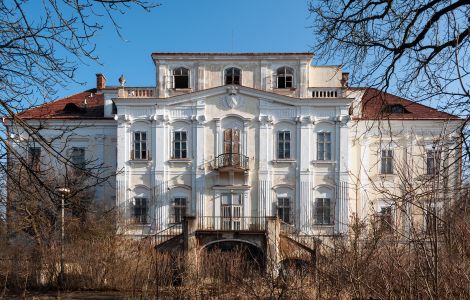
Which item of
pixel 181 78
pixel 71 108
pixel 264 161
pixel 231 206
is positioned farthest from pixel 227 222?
pixel 71 108

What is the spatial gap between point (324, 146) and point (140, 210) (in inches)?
354

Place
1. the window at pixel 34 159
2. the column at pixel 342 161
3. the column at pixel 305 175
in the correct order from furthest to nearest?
the column at pixel 305 175
the column at pixel 342 161
the window at pixel 34 159

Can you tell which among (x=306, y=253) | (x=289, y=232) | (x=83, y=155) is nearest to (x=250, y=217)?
(x=289, y=232)

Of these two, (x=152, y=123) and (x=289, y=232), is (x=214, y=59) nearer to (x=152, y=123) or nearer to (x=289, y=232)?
(x=152, y=123)

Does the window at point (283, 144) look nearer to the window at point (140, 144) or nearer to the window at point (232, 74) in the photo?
the window at point (232, 74)

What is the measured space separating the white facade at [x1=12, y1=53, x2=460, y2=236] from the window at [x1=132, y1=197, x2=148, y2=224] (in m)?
0.05

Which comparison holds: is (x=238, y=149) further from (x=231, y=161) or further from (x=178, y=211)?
(x=178, y=211)

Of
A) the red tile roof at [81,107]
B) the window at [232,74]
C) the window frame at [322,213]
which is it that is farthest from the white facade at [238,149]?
the red tile roof at [81,107]

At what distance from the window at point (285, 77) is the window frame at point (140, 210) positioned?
8.31 meters

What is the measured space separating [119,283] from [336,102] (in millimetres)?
12987

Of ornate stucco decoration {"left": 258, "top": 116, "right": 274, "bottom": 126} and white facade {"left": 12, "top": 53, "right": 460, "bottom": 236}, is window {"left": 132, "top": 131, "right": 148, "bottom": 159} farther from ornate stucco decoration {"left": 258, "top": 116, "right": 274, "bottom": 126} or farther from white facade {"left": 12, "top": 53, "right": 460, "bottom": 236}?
ornate stucco decoration {"left": 258, "top": 116, "right": 274, "bottom": 126}

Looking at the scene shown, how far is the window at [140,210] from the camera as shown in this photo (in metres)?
22.6

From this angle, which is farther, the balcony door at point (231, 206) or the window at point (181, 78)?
the window at point (181, 78)

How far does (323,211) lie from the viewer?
22406 millimetres
